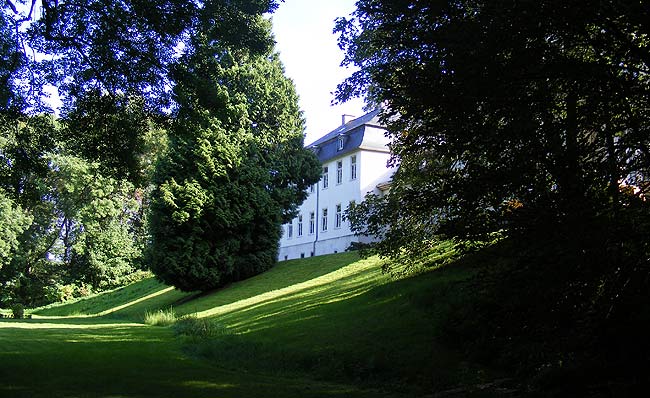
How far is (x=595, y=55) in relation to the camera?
25.3 feet

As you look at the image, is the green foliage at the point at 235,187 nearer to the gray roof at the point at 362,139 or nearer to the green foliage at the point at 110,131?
the gray roof at the point at 362,139

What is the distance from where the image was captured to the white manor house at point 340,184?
140 feet

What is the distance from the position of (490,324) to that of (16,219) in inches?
1606

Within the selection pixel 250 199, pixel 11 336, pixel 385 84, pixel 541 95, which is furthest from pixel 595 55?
pixel 250 199

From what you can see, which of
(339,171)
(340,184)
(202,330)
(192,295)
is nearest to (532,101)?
(202,330)

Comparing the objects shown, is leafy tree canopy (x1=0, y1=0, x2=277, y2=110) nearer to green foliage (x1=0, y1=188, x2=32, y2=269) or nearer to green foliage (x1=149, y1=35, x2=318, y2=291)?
green foliage (x1=149, y1=35, x2=318, y2=291)

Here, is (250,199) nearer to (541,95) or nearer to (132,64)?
(132,64)

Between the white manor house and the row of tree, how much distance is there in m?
5.92

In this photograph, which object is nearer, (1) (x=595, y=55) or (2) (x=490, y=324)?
(1) (x=595, y=55)

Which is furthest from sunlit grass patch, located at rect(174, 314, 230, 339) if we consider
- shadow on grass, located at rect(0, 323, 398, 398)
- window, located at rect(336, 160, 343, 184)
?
window, located at rect(336, 160, 343, 184)

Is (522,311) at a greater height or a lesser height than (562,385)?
greater

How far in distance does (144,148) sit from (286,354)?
5.68 meters

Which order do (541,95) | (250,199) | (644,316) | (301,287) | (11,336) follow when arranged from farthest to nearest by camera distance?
(250,199)
(301,287)
(11,336)
(541,95)
(644,316)

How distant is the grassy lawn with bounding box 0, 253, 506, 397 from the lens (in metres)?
9.44
